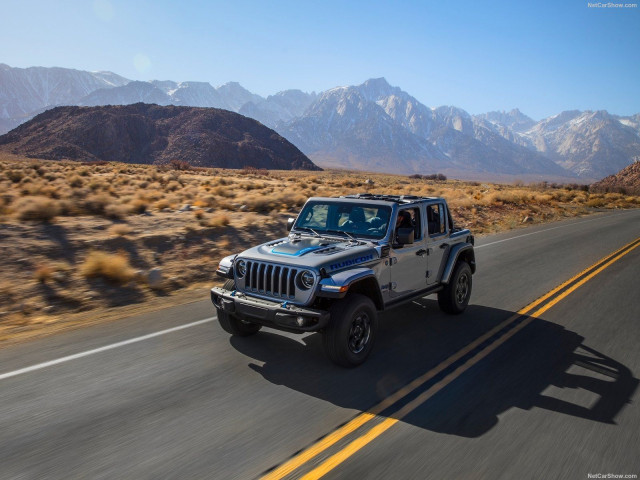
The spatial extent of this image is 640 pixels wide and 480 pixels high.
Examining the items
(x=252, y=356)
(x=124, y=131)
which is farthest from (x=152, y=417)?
(x=124, y=131)

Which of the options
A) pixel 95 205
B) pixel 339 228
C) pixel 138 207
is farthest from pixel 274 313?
pixel 138 207

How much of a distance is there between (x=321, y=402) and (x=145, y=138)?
117 m

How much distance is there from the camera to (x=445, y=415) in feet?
15.2

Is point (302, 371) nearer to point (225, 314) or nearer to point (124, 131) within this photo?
point (225, 314)

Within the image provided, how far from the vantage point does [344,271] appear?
553 centimetres

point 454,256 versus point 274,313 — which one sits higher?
point 454,256

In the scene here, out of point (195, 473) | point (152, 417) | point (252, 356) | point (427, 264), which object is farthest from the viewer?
point (427, 264)

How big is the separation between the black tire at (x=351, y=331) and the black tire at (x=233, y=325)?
1.26 meters

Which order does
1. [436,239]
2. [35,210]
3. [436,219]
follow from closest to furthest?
[436,239] → [436,219] → [35,210]

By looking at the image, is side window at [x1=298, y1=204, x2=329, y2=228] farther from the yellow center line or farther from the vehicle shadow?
the yellow center line

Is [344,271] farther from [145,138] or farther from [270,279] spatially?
[145,138]

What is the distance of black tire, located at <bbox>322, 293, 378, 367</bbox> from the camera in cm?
533

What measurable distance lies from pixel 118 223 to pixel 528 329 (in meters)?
10.5

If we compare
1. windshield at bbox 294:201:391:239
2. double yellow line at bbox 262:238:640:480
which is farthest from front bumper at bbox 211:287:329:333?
windshield at bbox 294:201:391:239
